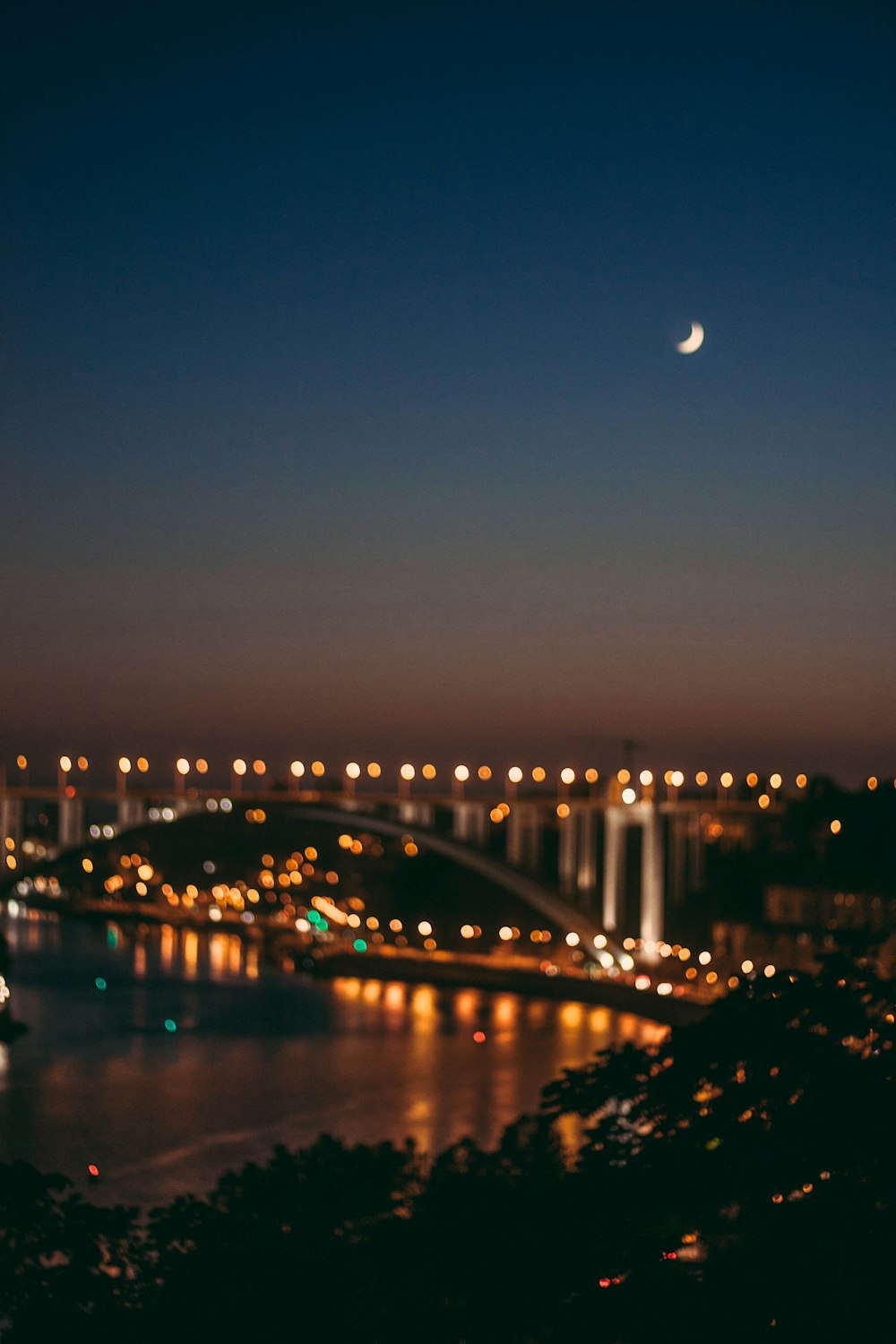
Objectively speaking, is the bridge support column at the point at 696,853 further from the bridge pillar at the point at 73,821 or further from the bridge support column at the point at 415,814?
the bridge pillar at the point at 73,821

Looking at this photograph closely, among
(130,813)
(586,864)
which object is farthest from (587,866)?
(130,813)

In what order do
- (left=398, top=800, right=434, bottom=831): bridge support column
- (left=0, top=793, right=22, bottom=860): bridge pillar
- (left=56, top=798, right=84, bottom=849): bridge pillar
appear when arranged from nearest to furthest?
(left=398, top=800, right=434, bottom=831): bridge support column
(left=56, top=798, right=84, bottom=849): bridge pillar
(left=0, top=793, right=22, bottom=860): bridge pillar

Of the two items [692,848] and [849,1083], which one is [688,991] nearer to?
[692,848]

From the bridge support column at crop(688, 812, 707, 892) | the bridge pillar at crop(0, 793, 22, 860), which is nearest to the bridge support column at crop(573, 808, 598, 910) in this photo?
the bridge support column at crop(688, 812, 707, 892)

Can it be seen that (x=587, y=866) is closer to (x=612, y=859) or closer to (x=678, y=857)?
(x=678, y=857)

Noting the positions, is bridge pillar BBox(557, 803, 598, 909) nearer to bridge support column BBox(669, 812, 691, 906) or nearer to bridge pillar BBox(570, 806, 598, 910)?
bridge pillar BBox(570, 806, 598, 910)

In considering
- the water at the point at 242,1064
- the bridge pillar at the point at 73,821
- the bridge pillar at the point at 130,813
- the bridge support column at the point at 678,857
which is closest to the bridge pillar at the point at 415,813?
the water at the point at 242,1064
